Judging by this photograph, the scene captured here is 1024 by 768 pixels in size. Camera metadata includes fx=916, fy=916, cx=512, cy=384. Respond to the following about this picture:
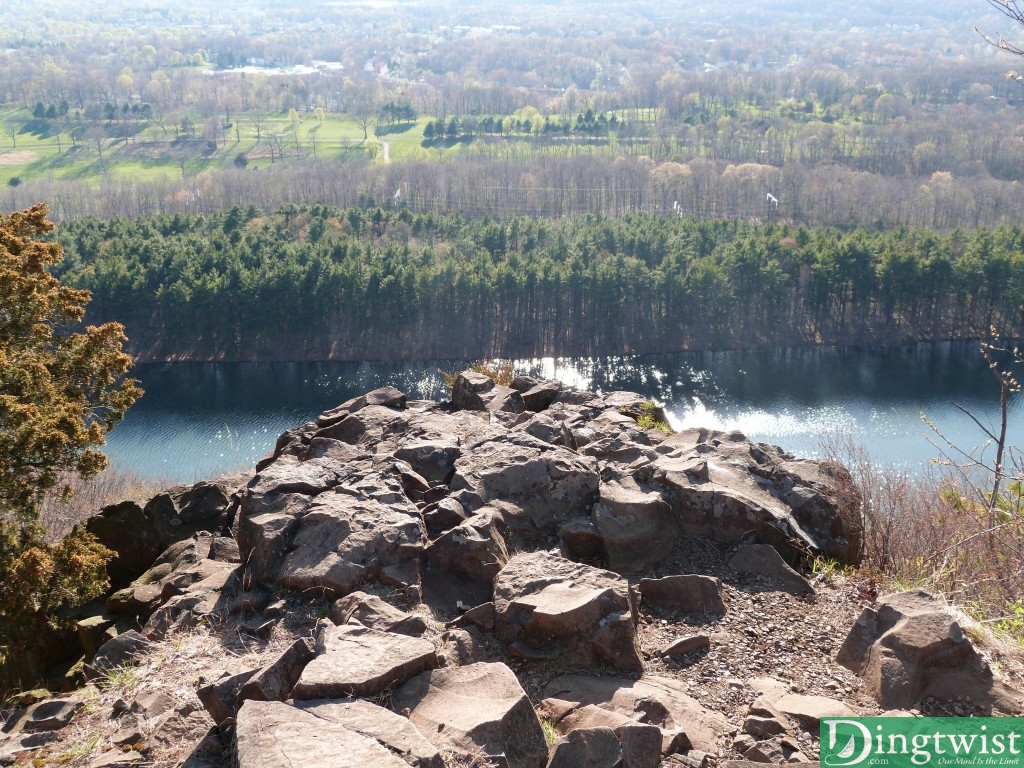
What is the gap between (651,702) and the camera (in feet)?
28.9

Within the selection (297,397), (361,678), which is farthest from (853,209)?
(361,678)

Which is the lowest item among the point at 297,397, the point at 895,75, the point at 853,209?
the point at 297,397

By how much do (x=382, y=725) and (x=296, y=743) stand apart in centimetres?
74

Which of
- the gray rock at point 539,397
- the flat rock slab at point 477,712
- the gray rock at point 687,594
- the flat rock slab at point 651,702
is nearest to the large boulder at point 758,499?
the gray rock at point 687,594

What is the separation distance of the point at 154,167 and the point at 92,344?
118276 mm

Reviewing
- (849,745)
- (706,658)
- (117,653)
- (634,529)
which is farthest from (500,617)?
(117,653)

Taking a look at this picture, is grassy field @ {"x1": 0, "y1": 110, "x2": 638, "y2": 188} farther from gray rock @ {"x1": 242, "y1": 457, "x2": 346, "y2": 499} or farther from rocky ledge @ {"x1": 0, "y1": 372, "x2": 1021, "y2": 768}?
rocky ledge @ {"x1": 0, "y1": 372, "x2": 1021, "y2": 768}

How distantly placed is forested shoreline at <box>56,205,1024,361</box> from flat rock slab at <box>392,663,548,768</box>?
188 ft

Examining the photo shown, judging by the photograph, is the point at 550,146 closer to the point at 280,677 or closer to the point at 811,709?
the point at 811,709

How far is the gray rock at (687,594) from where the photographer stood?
11.0 meters

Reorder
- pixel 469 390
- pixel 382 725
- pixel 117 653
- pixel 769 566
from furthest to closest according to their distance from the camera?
pixel 469 390, pixel 769 566, pixel 117 653, pixel 382 725

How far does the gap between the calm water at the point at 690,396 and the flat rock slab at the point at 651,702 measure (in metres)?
37.5

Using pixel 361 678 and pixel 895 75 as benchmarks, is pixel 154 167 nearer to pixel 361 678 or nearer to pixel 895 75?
pixel 361 678

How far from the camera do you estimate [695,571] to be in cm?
1215
